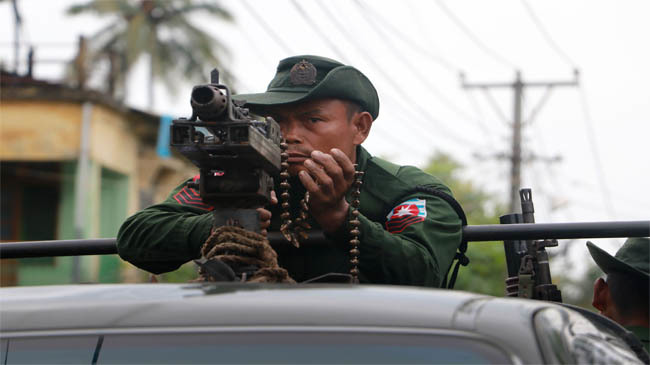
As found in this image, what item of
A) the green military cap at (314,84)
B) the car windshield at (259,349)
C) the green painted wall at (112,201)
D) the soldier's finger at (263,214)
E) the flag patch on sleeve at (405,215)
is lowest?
the car windshield at (259,349)

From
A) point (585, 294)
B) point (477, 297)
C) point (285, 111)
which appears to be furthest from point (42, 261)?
point (585, 294)

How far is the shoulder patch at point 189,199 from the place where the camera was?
329 centimetres

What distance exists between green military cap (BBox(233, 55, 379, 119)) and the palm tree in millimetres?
29429

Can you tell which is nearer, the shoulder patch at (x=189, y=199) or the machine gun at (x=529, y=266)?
the machine gun at (x=529, y=266)

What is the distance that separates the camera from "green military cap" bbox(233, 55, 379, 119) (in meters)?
3.27

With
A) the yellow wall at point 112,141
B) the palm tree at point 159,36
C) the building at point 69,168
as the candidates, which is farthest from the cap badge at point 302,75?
the palm tree at point 159,36

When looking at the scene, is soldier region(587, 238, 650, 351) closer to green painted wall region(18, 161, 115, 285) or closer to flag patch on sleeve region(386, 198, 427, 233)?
flag patch on sleeve region(386, 198, 427, 233)

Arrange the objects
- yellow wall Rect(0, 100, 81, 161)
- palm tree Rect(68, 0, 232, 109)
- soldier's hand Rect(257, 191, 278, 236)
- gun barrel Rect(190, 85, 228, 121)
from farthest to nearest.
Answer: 1. palm tree Rect(68, 0, 232, 109)
2. yellow wall Rect(0, 100, 81, 161)
3. soldier's hand Rect(257, 191, 278, 236)
4. gun barrel Rect(190, 85, 228, 121)

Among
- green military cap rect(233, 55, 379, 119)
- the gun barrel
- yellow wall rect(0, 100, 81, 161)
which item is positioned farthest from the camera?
yellow wall rect(0, 100, 81, 161)

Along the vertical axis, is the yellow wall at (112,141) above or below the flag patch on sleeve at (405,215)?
above

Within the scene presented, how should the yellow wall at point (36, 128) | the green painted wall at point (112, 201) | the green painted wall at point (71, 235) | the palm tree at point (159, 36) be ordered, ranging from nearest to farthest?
the yellow wall at point (36, 128) → the green painted wall at point (71, 235) → the green painted wall at point (112, 201) → the palm tree at point (159, 36)

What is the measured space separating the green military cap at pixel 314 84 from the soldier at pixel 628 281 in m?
0.90

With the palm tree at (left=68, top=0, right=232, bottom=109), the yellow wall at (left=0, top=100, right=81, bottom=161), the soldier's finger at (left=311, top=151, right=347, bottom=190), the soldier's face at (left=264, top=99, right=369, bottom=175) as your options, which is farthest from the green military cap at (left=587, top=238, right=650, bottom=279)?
the palm tree at (left=68, top=0, right=232, bottom=109)

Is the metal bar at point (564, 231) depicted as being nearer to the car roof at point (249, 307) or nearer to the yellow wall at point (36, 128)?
the car roof at point (249, 307)
